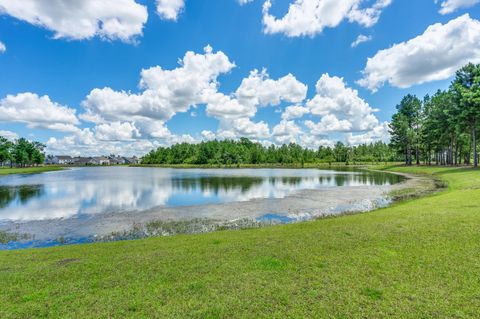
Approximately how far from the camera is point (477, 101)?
3403cm

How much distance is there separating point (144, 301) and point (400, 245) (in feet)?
25.8

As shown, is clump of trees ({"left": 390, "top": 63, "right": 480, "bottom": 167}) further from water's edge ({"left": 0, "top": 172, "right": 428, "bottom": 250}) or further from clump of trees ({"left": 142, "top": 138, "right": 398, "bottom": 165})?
clump of trees ({"left": 142, "top": 138, "right": 398, "bottom": 165})

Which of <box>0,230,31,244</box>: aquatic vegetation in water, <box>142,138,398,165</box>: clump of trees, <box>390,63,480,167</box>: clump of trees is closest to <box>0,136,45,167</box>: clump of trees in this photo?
<box>142,138,398,165</box>: clump of trees

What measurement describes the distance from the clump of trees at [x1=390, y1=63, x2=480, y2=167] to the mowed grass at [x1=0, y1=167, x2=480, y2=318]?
3938 centimetres

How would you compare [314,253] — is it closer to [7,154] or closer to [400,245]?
[400,245]

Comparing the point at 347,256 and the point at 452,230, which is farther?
the point at 452,230

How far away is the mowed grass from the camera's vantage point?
520cm

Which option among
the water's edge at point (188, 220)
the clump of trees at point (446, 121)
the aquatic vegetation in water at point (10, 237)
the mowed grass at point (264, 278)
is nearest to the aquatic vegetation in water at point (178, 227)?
the water's edge at point (188, 220)

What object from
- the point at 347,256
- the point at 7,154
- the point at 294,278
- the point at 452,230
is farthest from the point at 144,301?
the point at 7,154

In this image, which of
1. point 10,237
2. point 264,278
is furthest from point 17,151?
point 264,278

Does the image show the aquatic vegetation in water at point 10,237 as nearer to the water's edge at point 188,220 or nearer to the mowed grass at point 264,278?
the water's edge at point 188,220

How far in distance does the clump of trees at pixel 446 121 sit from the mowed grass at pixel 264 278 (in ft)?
129

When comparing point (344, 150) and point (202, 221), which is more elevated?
point (344, 150)

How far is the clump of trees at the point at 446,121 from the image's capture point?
3794cm
